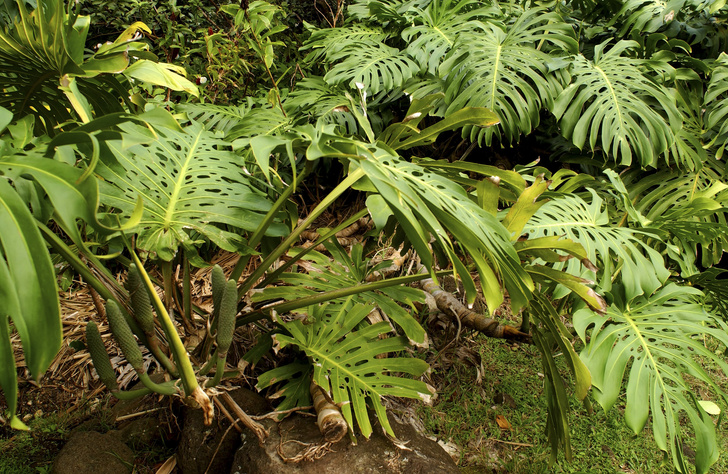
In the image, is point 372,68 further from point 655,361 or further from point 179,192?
point 655,361

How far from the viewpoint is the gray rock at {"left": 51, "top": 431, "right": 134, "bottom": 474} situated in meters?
1.16

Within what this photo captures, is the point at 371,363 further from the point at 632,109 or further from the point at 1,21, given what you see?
the point at 1,21

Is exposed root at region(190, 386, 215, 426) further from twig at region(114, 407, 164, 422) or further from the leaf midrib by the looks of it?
twig at region(114, 407, 164, 422)

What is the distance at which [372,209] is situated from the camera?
886 millimetres

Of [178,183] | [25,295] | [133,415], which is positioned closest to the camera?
[25,295]

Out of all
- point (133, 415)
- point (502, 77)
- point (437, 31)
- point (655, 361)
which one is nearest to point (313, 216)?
point (133, 415)

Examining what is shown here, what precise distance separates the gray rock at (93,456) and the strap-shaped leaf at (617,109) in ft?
6.74

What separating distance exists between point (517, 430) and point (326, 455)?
86cm

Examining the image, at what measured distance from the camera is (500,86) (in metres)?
2.03

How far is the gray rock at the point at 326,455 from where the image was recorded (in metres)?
1.13

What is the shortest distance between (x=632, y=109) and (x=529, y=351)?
1192mm

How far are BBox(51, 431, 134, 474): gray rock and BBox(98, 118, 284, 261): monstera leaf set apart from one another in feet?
1.97

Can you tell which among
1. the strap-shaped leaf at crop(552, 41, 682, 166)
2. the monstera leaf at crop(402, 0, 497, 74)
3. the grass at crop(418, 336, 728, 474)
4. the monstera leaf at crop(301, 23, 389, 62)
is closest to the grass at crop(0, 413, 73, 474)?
the grass at crop(418, 336, 728, 474)

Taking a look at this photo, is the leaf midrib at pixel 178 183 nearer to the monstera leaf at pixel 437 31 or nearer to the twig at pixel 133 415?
the twig at pixel 133 415
